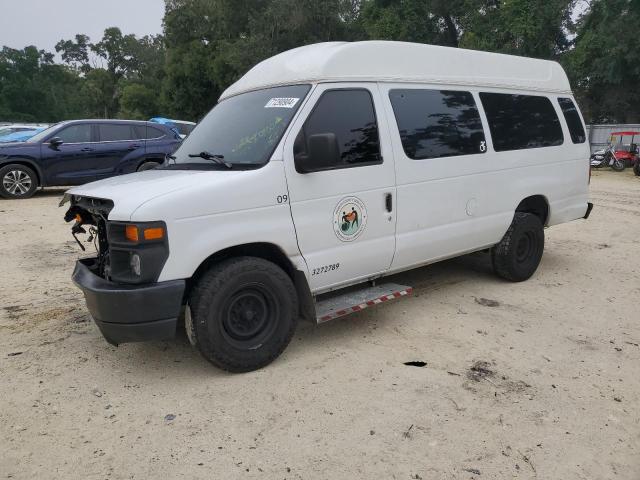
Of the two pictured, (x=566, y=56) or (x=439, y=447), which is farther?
(x=566, y=56)

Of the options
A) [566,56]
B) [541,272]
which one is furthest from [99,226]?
[566,56]

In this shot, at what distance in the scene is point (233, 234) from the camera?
352cm

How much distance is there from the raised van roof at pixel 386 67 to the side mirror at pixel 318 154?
0.63 metres

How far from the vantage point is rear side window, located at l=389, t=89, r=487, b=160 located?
4.47 metres

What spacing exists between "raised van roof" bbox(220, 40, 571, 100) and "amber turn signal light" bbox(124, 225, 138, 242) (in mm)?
1736

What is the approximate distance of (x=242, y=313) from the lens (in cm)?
370

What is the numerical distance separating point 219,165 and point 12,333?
2.40 meters

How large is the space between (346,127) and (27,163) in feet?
31.8

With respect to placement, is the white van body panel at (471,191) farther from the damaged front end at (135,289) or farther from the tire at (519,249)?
the damaged front end at (135,289)

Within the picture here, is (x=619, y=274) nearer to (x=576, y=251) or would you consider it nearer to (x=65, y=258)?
(x=576, y=251)

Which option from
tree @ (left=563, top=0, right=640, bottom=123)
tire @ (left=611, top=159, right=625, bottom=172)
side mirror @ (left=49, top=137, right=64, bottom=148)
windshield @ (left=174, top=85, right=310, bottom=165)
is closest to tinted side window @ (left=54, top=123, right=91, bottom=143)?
side mirror @ (left=49, top=137, right=64, bottom=148)

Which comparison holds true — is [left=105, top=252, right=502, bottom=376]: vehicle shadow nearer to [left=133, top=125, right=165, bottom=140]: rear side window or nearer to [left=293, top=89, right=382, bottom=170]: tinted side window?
[left=293, top=89, right=382, bottom=170]: tinted side window

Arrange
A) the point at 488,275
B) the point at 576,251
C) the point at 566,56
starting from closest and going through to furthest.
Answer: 1. the point at 488,275
2. the point at 576,251
3. the point at 566,56

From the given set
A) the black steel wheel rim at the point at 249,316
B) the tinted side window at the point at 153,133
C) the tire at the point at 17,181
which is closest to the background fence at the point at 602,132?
the tinted side window at the point at 153,133
